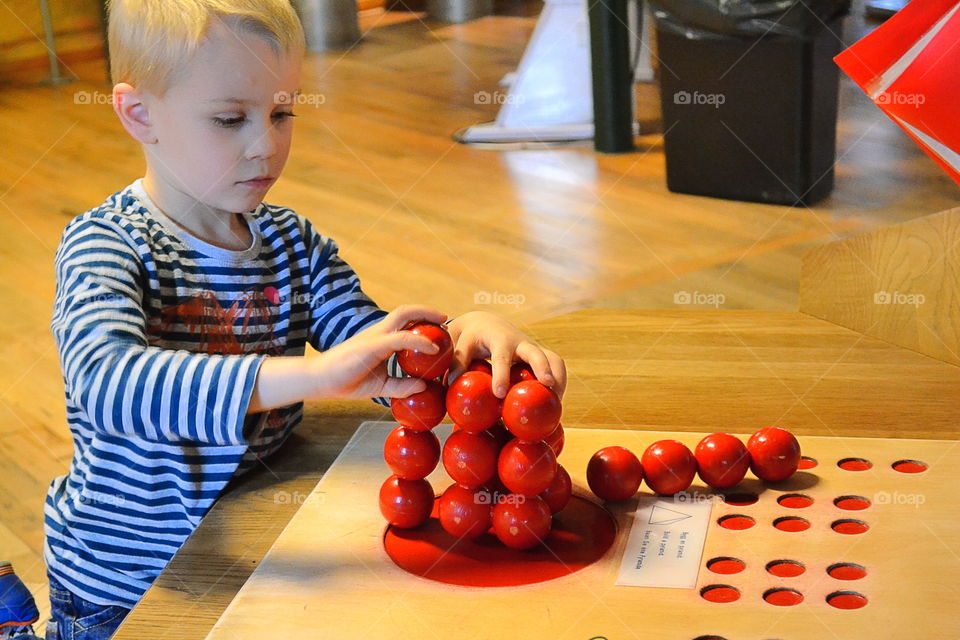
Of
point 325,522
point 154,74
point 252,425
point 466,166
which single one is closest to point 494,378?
point 325,522

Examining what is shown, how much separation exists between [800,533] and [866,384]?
335 mm

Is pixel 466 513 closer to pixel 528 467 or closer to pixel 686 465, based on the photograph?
pixel 528 467

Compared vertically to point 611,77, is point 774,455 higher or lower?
higher

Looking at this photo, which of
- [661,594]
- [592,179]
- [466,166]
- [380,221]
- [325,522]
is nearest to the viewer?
Result: [661,594]

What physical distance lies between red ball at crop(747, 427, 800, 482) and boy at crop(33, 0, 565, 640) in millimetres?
176

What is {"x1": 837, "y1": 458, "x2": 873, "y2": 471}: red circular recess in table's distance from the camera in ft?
3.25

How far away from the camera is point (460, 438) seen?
35.9 inches

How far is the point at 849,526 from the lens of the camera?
2.95 ft

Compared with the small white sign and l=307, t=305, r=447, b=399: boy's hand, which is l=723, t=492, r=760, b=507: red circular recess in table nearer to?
the small white sign

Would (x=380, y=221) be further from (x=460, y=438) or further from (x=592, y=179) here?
(x=460, y=438)

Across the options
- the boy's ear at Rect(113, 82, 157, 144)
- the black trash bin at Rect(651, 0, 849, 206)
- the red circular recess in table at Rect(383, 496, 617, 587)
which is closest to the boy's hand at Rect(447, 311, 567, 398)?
the red circular recess in table at Rect(383, 496, 617, 587)

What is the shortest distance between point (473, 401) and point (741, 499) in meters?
0.24

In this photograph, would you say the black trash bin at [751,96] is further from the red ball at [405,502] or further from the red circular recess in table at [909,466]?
the red ball at [405,502]

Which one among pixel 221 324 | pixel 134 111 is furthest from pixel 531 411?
pixel 134 111
